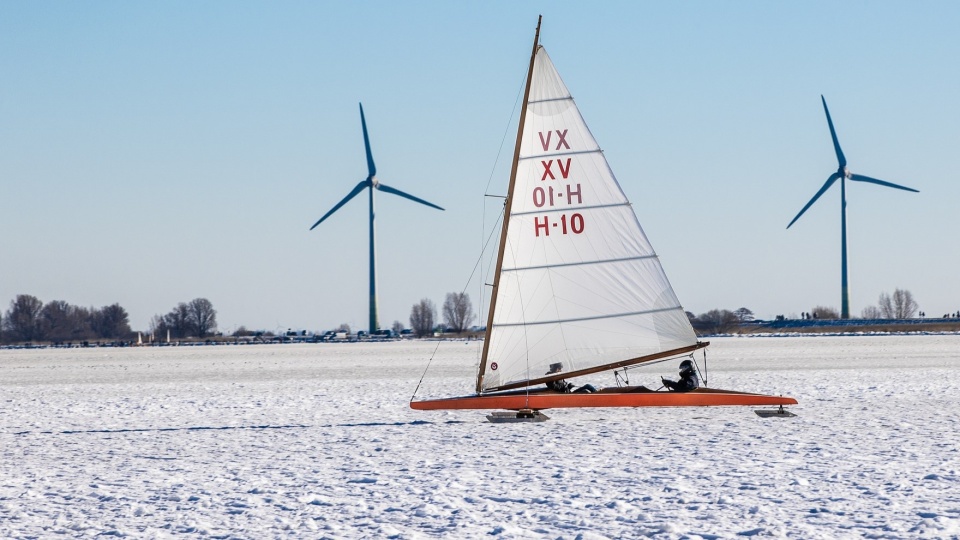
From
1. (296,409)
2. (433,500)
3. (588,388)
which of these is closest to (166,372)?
(296,409)

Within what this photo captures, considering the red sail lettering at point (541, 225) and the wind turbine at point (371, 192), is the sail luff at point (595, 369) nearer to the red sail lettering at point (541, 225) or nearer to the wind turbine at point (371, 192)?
the red sail lettering at point (541, 225)

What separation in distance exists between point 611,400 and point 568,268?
8.06ft

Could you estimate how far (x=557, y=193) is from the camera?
816 inches

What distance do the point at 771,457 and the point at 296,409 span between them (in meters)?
12.3

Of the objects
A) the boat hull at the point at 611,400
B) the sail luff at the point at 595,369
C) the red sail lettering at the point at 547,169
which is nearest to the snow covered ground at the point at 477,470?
the boat hull at the point at 611,400

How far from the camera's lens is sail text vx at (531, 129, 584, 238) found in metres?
20.7

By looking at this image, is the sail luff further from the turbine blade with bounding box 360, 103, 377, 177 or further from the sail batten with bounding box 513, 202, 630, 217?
the turbine blade with bounding box 360, 103, 377, 177

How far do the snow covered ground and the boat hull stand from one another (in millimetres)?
395

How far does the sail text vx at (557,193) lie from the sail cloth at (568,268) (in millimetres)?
18

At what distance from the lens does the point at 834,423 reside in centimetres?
2022

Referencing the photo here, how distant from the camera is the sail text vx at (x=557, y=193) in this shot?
813 inches

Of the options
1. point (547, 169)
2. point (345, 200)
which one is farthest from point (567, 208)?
point (345, 200)

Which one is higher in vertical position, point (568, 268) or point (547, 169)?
point (547, 169)

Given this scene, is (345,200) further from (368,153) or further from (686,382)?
(686,382)
